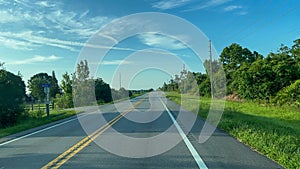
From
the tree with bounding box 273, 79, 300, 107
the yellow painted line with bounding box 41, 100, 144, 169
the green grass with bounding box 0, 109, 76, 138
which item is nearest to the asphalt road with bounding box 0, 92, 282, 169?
the yellow painted line with bounding box 41, 100, 144, 169

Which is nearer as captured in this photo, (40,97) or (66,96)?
(66,96)

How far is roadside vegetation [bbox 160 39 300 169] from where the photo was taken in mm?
6949

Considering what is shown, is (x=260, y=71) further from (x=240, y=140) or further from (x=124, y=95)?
(x=124, y=95)

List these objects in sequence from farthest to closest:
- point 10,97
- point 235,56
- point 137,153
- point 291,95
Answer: point 235,56 → point 291,95 → point 10,97 → point 137,153

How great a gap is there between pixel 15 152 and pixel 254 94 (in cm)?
2543

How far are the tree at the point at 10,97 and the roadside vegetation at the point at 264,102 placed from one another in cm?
1297

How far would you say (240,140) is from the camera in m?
8.14

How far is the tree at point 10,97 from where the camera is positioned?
1756 cm

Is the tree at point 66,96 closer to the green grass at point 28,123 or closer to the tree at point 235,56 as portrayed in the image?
the green grass at point 28,123

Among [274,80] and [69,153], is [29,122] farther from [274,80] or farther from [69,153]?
[274,80]

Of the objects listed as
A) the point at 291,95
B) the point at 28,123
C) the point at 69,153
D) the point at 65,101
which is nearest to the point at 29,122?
the point at 28,123

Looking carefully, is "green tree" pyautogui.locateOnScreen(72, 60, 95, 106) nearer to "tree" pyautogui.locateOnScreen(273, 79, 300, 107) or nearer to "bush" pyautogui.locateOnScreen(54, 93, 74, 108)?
"bush" pyautogui.locateOnScreen(54, 93, 74, 108)

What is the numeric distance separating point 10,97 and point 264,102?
22435mm

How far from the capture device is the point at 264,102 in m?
25.8
